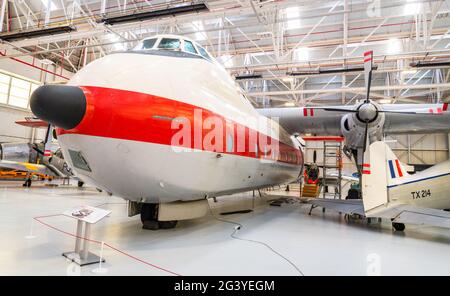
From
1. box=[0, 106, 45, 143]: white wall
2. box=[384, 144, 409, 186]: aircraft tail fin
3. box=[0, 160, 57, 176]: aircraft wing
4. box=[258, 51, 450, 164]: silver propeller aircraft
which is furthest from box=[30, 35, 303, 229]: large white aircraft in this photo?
box=[0, 106, 45, 143]: white wall

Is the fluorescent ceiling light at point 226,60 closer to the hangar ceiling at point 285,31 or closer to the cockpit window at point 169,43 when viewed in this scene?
the hangar ceiling at point 285,31

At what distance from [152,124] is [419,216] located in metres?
5.90

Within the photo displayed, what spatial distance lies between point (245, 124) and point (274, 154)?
244 cm

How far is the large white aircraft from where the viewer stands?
146 inches

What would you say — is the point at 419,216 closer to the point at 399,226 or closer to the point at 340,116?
the point at 399,226

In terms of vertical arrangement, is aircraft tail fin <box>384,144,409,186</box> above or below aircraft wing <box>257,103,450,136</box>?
below

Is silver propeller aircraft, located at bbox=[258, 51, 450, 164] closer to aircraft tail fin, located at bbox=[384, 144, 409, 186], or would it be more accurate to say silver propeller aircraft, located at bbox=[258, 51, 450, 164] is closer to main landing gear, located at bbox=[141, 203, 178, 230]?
aircraft tail fin, located at bbox=[384, 144, 409, 186]

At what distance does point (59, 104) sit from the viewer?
3379mm

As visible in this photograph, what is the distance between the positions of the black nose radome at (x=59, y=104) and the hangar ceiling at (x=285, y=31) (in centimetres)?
829

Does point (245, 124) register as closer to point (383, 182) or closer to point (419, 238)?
point (383, 182)

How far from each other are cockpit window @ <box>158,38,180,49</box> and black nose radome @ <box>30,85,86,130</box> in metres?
2.14

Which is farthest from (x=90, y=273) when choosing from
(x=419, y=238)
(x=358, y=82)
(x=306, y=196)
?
(x=358, y=82)

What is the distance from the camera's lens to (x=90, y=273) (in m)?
3.39

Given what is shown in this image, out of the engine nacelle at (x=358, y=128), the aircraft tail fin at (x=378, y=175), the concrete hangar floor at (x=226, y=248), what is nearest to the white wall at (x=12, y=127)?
the concrete hangar floor at (x=226, y=248)
